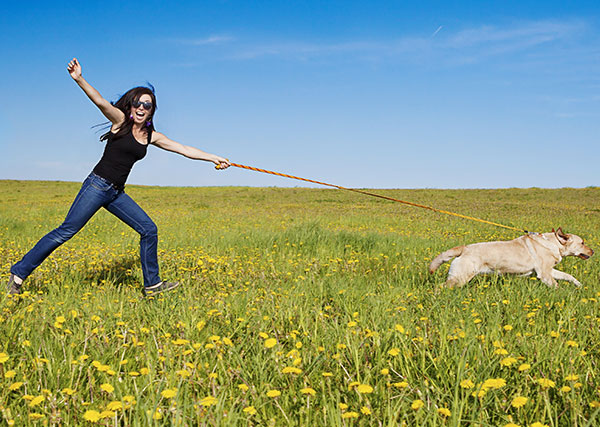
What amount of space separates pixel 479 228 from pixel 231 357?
42.0ft

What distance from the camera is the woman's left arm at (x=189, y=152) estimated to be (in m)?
5.56

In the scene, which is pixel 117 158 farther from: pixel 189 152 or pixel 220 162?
pixel 220 162

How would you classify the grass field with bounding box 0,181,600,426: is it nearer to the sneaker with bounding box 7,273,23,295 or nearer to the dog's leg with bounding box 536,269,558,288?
the dog's leg with bounding box 536,269,558,288

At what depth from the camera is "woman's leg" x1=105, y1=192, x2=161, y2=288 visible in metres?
5.30

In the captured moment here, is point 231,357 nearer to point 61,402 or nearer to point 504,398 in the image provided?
point 61,402

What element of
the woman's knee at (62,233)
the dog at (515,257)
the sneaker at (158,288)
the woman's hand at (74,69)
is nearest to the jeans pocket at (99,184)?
the woman's knee at (62,233)

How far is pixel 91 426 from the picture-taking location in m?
2.35

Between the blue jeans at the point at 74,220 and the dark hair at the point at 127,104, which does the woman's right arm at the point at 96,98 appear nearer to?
the dark hair at the point at 127,104

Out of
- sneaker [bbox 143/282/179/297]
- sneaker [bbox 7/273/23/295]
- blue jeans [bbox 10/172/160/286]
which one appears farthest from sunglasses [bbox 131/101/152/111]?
sneaker [bbox 7/273/23/295]

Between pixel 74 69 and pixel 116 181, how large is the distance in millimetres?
1271

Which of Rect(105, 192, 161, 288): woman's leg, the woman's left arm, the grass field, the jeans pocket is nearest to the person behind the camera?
the grass field

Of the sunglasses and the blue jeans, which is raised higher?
the sunglasses

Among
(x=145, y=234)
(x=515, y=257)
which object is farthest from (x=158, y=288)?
(x=515, y=257)

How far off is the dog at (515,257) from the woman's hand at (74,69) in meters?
4.76
